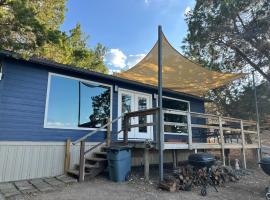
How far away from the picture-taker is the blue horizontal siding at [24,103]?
20.0 ft

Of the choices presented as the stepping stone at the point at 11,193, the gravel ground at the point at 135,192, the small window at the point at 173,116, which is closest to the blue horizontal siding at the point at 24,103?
the stepping stone at the point at 11,193

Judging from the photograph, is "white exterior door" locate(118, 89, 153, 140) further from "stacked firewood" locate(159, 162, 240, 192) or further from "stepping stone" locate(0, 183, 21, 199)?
"stepping stone" locate(0, 183, 21, 199)

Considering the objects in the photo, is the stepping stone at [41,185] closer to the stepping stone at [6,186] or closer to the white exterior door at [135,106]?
the stepping stone at [6,186]

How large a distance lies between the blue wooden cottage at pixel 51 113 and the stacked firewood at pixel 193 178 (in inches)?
29.7

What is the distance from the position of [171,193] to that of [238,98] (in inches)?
475

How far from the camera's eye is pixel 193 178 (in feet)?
19.9

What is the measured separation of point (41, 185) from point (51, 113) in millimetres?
2207

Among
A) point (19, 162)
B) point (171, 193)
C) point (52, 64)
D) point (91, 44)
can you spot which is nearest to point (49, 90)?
point (52, 64)

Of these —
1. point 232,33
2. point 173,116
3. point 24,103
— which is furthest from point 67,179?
point 232,33

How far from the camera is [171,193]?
5.30m

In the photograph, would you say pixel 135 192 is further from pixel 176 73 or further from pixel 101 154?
pixel 176 73

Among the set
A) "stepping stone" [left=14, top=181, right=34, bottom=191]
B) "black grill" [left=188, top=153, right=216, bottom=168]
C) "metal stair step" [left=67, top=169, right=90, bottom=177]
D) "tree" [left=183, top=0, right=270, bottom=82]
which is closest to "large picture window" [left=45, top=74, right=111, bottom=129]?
"metal stair step" [left=67, top=169, right=90, bottom=177]

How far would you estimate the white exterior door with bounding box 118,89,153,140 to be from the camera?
28.7 feet

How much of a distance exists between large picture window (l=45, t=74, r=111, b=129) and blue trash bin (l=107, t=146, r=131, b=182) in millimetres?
1851
